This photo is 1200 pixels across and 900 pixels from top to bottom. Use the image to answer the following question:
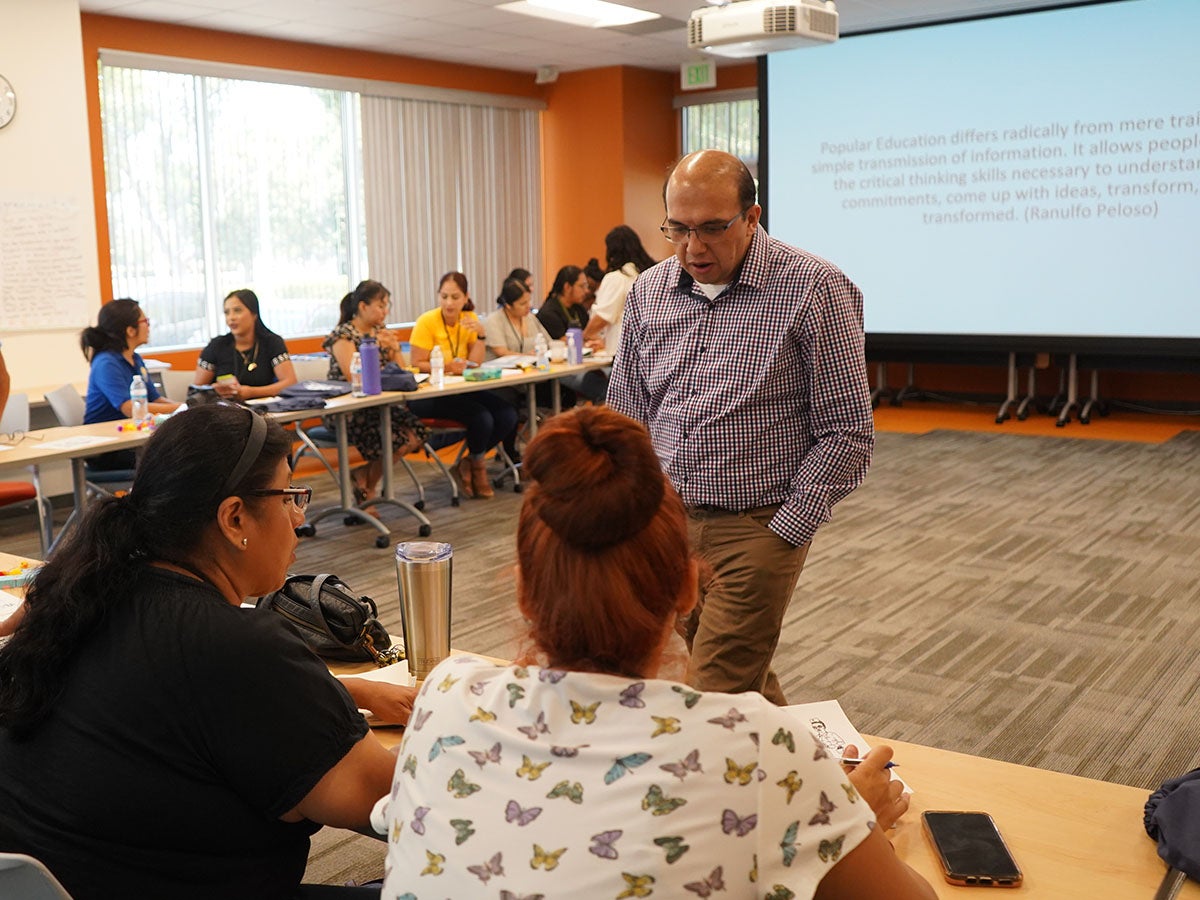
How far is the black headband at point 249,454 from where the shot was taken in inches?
59.7

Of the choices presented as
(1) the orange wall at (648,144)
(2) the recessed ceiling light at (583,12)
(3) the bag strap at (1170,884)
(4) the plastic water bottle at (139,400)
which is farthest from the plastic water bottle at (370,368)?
(1) the orange wall at (648,144)

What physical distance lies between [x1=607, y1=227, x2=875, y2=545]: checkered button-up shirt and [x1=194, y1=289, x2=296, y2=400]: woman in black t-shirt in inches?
156

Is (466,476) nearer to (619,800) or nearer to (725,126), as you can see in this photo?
(725,126)

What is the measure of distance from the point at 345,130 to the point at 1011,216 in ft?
16.9

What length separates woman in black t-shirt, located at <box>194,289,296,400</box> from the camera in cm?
611

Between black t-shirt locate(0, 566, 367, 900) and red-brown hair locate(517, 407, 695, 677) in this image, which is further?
black t-shirt locate(0, 566, 367, 900)

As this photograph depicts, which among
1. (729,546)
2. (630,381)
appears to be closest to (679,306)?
(630,381)

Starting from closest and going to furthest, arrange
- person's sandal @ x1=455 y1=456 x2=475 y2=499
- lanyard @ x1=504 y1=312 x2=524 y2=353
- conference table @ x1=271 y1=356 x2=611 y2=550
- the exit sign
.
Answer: conference table @ x1=271 y1=356 x2=611 y2=550 < person's sandal @ x1=455 y1=456 x2=475 y2=499 < lanyard @ x1=504 y1=312 x2=524 y2=353 < the exit sign

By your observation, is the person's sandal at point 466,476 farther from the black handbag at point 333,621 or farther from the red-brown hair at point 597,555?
the red-brown hair at point 597,555

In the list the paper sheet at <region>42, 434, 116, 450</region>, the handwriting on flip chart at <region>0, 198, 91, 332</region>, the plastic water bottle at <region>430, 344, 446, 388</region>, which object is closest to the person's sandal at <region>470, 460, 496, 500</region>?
the plastic water bottle at <region>430, 344, 446, 388</region>

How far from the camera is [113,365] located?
17.7 feet

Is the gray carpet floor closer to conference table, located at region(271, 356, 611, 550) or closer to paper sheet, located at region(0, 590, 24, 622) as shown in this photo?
conference table, located at region(271, 356, 611, 550)

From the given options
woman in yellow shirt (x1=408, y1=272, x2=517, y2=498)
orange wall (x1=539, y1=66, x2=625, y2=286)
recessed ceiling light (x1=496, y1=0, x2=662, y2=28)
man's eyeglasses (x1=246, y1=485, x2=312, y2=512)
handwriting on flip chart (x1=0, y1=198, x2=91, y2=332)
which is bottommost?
woman in yellow shirt (x1=408, y1=272, x2=517, y2=498)

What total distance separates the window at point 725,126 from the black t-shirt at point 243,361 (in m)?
5.63
